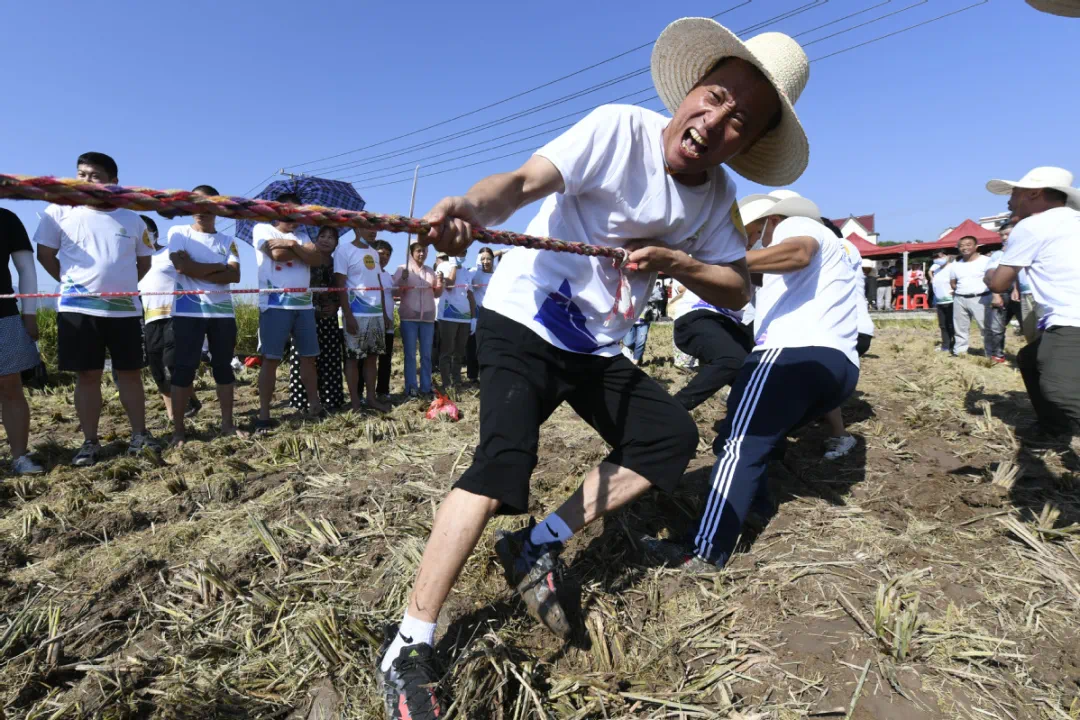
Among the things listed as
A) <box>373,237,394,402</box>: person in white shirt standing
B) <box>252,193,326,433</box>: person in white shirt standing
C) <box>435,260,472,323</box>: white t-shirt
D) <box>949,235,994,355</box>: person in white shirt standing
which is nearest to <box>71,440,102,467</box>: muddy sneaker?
<box>252,193,326,433</box>: person in white shirt standing

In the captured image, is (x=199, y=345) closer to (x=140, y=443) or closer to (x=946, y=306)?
(x=140, y=443)

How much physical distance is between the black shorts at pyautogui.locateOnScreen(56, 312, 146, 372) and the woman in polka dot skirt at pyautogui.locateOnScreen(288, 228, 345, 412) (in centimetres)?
162

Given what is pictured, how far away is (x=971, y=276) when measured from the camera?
8.44m

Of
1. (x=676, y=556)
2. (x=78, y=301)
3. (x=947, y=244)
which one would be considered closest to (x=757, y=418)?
(x=676, y=556)

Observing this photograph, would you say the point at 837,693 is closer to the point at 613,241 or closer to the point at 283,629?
the point at 613,241

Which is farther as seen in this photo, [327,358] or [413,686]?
[327,358]

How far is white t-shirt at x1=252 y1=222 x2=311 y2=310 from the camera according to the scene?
16.8 ft

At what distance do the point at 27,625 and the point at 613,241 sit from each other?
2573 millimetres

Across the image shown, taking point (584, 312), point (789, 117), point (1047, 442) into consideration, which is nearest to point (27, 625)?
point (584, 312)

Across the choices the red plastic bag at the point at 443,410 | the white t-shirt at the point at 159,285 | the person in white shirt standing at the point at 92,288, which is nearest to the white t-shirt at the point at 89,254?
the person in white shirt standing at the point at 92,288

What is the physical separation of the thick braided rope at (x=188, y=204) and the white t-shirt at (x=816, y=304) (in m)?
2.02

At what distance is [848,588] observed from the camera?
2334 millimetres

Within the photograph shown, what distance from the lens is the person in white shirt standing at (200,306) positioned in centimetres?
459

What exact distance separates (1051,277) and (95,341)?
252 inches
